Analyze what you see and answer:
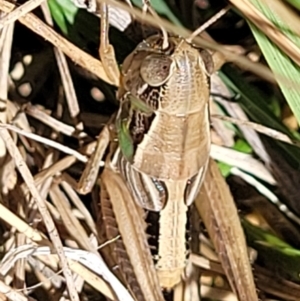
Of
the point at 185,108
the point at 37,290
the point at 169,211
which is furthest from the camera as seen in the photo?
the point at 37,290

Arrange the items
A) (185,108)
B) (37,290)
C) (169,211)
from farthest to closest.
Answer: (37,290), (169,211), (185,108)

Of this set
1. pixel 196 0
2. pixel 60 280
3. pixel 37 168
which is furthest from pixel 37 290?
pixel 196 0

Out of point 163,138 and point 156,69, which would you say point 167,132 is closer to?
point 163,138

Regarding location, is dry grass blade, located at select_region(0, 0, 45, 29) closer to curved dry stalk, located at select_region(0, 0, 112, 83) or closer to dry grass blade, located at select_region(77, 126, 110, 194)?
curved dry stalk, located at select_region(0, 0, 112, 83)

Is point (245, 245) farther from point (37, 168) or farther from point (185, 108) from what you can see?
point (37, 168)

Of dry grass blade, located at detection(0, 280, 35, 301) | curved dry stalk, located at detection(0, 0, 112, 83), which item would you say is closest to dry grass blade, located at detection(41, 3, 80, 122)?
curved dry stalk, located at detection(0, 0, 112, 83)

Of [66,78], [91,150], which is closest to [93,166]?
[91,150]
